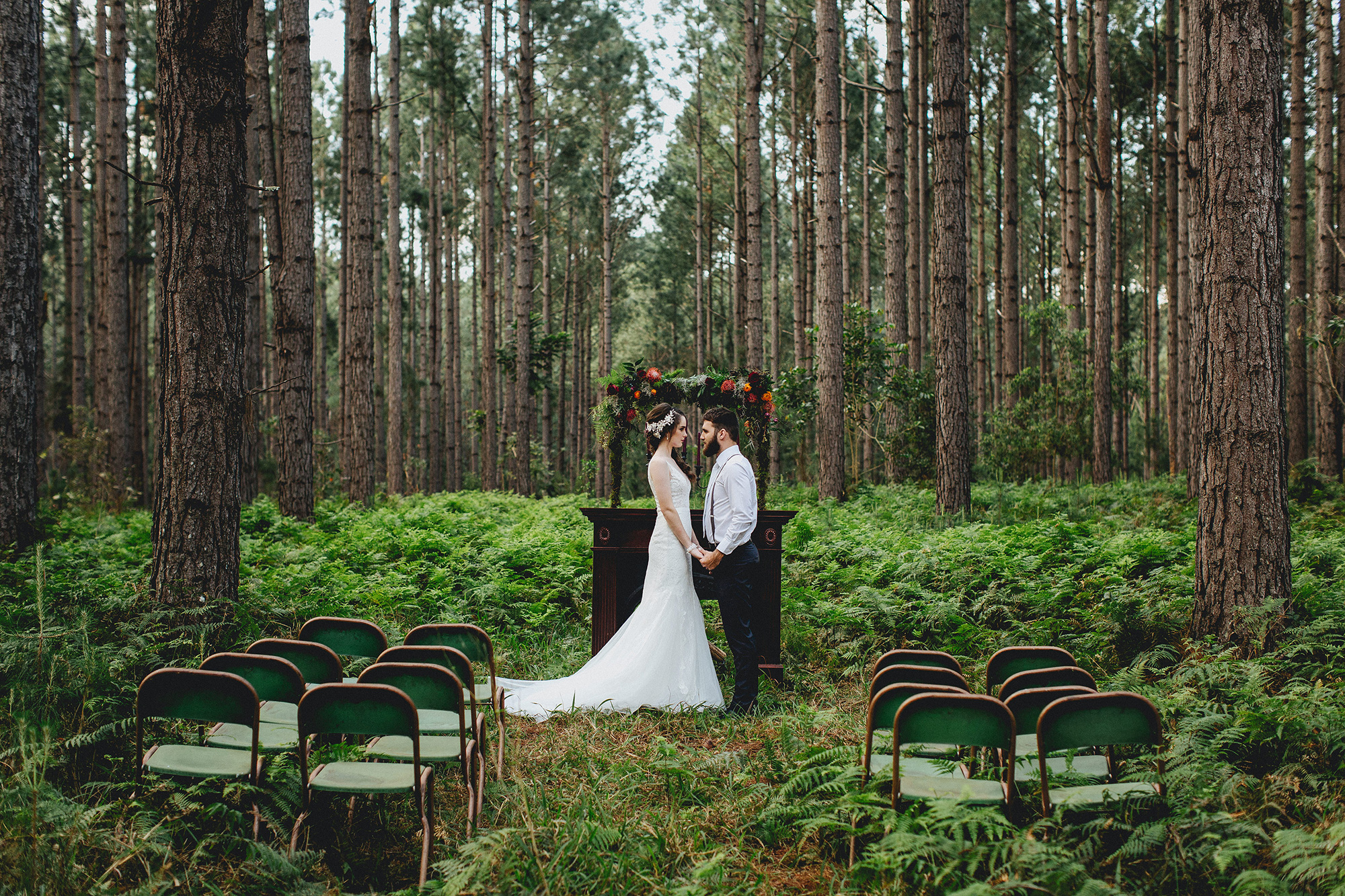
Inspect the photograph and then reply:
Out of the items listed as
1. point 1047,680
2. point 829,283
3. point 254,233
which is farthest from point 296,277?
point 1047,680

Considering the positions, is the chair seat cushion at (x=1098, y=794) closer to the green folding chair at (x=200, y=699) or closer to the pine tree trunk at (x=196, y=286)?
the green folding chair at (x=200, y=699)

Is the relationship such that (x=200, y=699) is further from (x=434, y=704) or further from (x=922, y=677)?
(x=922, y=677)

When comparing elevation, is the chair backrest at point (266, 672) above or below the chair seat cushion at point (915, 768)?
above

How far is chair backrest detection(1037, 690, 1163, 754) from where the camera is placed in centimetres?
311

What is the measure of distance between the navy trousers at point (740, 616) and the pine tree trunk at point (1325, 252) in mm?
12086

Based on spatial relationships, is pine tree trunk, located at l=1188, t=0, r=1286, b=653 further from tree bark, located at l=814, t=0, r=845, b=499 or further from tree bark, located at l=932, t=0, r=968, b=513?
tree bark, located at l=814, t=0, r=845, b=499

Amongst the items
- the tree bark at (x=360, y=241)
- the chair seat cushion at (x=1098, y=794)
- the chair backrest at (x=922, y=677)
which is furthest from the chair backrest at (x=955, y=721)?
the tree bark at (x=360, y=241)

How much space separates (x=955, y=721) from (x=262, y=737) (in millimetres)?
3181

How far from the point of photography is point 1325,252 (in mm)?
13602

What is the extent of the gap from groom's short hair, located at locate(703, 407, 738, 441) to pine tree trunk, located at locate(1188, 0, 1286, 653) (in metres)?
3.13

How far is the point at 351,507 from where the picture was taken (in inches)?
Answer: 442

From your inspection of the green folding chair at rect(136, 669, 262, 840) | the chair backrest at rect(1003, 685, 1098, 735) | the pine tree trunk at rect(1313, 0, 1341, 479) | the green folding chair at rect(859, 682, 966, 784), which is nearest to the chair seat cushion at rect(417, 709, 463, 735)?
the green folding chair at rect(136, 669, 262, 840)

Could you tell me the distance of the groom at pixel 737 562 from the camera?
5.60m

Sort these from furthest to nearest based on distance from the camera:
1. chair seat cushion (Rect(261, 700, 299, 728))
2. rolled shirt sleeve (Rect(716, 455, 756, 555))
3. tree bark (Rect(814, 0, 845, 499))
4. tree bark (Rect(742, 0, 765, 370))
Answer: tree bark (Rect(742, 0, 765, 370)) < tree bark (Rect(814, 0, 845, 499)) < rolled shirt sleeve (Rect(716, 455, 756, 555)) < chair seat cushion (Rect(261, 700, 299, 728))
